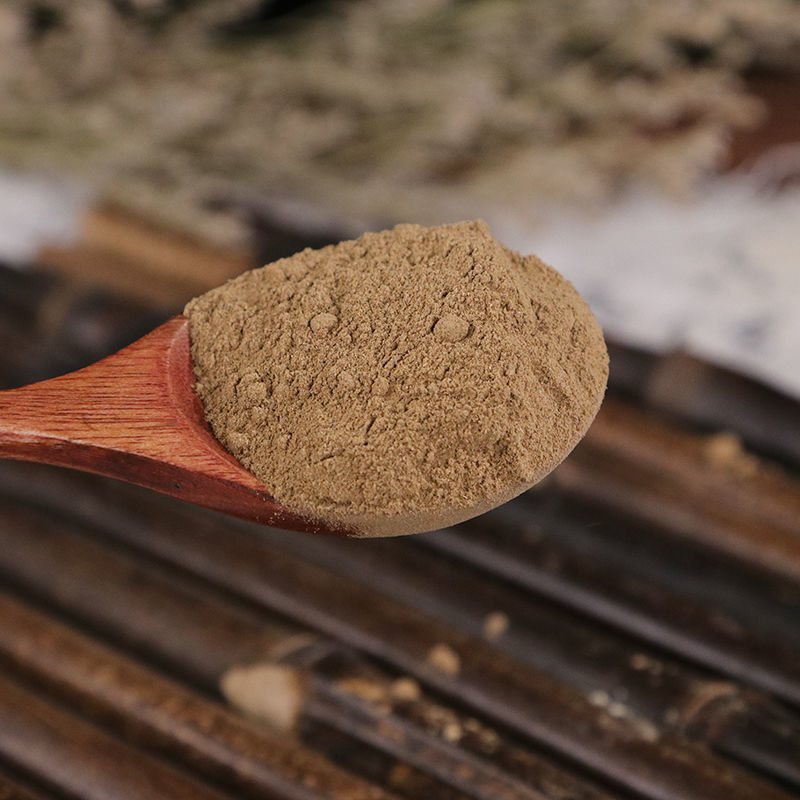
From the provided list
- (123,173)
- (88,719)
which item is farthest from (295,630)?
(123,173)

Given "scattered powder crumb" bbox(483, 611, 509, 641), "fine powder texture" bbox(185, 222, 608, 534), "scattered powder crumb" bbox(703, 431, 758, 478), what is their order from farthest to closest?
1. "scattered powder crumb" bbox(703, 431, 758, 478)
2. "scattered powder crumb" bbox(483, 611, 509, 641)
3. "fine powder texture" bbox(185, 222, 608, 534)

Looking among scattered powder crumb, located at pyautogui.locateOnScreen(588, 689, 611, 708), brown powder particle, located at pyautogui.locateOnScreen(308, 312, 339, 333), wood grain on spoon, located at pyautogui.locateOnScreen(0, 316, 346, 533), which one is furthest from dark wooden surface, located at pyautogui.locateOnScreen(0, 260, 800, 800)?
brown powder particle, located at pyautogui.locateOnScreen(308, 312, 339, 333)

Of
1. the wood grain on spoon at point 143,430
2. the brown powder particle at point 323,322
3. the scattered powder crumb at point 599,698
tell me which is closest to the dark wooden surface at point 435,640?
the scattered powder crumb at point 599,698

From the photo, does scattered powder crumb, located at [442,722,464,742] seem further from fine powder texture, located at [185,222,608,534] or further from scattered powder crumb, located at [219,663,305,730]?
fine powder texture, located at [185,222,608,534]

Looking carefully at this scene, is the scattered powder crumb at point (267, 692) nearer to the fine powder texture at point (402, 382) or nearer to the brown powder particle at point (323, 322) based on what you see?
the fine powder texture at point (402, 382)


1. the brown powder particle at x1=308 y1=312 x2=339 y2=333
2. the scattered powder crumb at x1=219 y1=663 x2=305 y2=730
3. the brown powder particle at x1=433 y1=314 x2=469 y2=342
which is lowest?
the scattered powder crumb at x1=219 y1=663 x2=305 y2=730

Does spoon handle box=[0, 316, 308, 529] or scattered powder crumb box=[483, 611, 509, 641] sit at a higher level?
spoon handle box=[0, 316, 308, 529]
